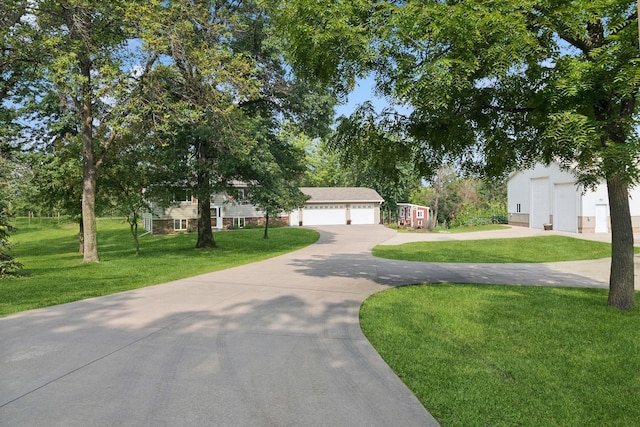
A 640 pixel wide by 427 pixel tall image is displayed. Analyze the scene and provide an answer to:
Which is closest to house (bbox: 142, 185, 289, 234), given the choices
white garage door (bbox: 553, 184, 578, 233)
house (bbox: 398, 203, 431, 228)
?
house (bbox: 398, 203, 431, 228)

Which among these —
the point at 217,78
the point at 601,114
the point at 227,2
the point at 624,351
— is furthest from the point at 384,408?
the point at 227,2

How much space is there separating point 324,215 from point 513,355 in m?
40.0

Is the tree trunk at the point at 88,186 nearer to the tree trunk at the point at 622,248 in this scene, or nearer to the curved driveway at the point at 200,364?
the curved driveway at the point at 200,364

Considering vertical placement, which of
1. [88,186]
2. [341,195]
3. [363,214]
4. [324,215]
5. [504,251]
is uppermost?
[341,195]

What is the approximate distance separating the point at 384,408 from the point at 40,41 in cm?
1439

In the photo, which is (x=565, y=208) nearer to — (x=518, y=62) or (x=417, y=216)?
(x=417, y=216)

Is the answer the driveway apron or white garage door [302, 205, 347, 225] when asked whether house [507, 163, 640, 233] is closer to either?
white garage door [302, 205, 347, 225]

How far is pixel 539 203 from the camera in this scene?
29672 millimetres

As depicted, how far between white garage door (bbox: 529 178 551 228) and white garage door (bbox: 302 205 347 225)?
19637 millimetres

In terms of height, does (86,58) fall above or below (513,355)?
above

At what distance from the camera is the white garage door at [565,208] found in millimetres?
25828

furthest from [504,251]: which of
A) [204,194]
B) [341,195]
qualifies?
[341,195]

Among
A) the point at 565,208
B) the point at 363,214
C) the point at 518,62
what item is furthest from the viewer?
the point at 363,214

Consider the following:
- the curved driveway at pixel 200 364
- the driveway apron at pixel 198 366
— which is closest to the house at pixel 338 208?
the curved driveway at pixel 200 364
